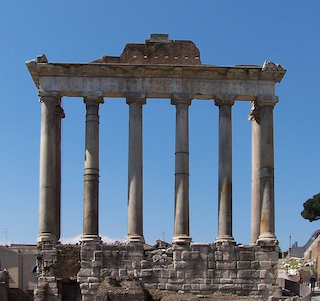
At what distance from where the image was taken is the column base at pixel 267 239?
25.8m

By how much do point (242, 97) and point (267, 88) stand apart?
1.12m

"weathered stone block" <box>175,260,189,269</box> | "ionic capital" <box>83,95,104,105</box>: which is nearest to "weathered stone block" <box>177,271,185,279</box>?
"weathered stone block" <box>175,260,189,269</box>

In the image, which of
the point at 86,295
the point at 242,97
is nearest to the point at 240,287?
the point at 86,295

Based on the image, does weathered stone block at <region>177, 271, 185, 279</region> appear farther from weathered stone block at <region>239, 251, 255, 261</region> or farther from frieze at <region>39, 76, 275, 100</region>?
frieze at <region>39, 76, 275, 100</region>

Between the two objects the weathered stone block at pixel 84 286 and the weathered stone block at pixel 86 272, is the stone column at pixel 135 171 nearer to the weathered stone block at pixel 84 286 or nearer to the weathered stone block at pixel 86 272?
the weathered stone block at pixel 86 272

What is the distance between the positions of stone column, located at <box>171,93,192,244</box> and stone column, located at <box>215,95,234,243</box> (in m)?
1.39

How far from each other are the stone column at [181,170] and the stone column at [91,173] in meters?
3.24

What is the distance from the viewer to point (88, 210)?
2584 centimetres

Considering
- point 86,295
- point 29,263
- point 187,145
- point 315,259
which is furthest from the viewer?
point 29,263

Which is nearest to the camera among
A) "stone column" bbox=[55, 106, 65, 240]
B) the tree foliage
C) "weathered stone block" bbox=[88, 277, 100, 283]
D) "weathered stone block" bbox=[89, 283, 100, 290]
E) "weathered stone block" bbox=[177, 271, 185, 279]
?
"weathered stone block" bbox=[89, 283, 100, 290]

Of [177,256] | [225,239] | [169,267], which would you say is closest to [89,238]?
[169,267]

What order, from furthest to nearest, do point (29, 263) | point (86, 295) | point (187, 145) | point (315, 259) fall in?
1. point (29, 263)
2. point (315, 259)
3. point (187, 145)
4. point (86, 295)

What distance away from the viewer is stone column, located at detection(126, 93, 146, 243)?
25.8 metres

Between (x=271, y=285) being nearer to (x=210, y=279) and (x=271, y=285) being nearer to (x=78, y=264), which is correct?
(x=210, y=279)
